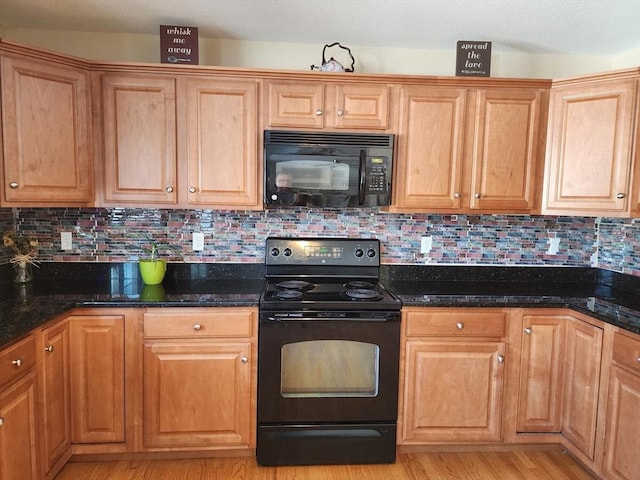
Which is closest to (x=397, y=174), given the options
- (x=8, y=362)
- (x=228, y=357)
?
(x=228, y=357)

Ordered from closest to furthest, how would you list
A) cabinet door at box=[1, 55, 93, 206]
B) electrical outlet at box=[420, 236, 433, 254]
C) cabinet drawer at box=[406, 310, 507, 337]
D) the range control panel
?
1. cabinet door at box=[1, 55, 93, 206]
2. cabinet drawer at box=[406, 310, 507, 337]
3. the range control panel
4. electrical outlet at box=[420, 236, 433, 254]

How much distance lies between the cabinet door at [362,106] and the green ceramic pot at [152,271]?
1.29 metres

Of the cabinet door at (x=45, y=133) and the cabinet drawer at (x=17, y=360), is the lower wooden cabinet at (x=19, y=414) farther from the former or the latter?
the cabinet door at (x=45, y=133)

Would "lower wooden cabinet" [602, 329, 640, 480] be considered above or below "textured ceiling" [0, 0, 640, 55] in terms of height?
below

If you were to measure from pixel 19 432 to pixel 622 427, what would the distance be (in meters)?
2.56

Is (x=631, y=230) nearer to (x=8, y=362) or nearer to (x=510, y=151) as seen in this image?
(x=510, y=151)

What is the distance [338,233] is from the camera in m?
2.71

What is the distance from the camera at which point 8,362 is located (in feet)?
5.19

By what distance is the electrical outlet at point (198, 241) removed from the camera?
2.64 m

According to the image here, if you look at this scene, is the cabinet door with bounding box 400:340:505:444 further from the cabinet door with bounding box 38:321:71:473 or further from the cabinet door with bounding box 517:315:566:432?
the cabinet door with bounding box 38:321:71:473

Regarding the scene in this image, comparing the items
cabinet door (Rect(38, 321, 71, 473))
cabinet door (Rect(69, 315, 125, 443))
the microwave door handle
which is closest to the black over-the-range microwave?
the microwave door handle

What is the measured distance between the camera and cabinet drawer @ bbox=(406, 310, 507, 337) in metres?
2.23

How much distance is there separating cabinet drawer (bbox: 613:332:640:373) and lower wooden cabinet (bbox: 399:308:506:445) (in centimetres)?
49

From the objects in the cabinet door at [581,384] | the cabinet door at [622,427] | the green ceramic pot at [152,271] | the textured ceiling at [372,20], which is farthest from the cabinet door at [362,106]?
the cabinet door at [622,427]
